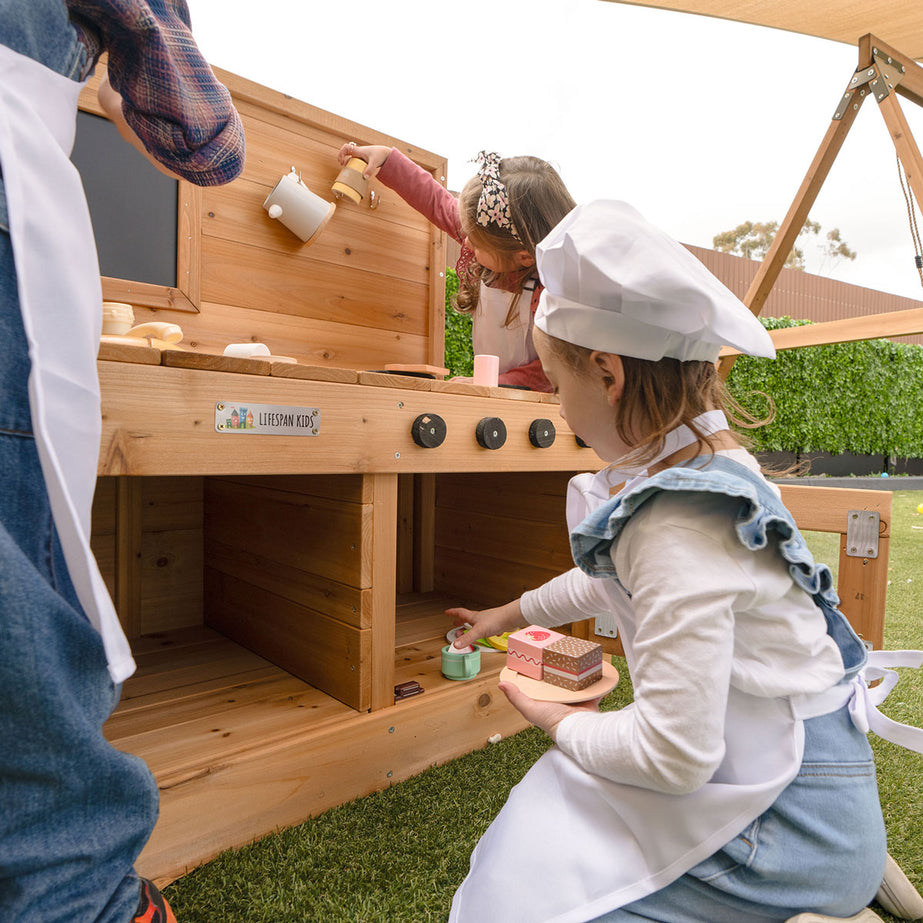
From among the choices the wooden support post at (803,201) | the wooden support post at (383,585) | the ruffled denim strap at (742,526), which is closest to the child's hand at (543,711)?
the ruffled denim strap at (742,526)

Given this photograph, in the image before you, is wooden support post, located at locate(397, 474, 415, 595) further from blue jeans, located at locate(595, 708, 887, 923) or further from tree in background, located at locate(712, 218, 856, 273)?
tree in background, located at locate(712, 218, 856, 273)

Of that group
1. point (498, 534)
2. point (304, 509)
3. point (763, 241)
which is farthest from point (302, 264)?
point (763, 241)

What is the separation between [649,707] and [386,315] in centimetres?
139

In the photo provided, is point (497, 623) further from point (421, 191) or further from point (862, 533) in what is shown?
point (421, 191)

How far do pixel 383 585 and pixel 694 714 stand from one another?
571 millimetres

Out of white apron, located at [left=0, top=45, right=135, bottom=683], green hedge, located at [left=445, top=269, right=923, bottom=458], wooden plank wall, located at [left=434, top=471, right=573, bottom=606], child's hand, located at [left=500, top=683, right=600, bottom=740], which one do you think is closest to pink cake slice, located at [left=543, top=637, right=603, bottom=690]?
child's hand, located at [left=500, top=683, right=600, bottom=740]

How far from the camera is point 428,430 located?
1021mm

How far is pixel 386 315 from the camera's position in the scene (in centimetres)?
174

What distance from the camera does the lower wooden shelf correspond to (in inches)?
32.5

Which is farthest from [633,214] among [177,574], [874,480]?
[874,480]

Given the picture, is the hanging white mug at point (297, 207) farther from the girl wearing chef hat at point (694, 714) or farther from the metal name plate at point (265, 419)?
the girl wearing chef hat at point (694, 714)

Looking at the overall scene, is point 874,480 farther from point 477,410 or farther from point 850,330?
point 477,410

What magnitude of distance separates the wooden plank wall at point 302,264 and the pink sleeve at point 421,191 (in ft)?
0.24

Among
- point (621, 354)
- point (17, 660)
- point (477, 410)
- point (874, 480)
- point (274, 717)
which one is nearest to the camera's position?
point (17, 660)
